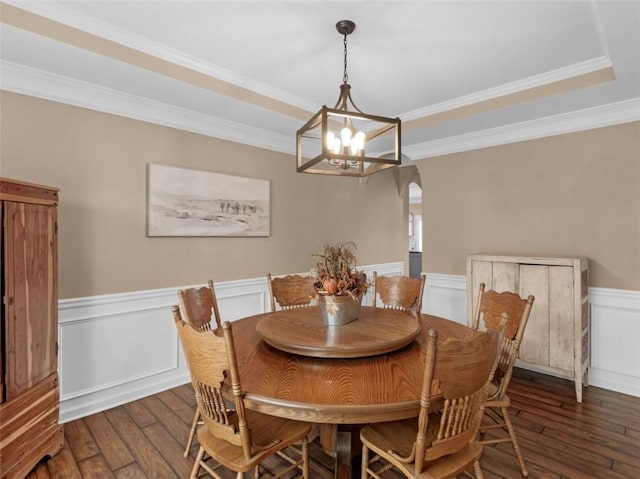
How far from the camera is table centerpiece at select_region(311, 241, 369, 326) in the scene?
6.63 ft

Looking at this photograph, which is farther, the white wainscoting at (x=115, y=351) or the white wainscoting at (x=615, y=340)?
the white wainscoting at (x=615, y=340)

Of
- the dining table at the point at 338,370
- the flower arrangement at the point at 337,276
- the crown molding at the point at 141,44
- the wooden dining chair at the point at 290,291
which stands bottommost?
the dining table at the point at 338,370

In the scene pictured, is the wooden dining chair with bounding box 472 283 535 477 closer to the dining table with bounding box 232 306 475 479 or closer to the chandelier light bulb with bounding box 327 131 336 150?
the dining table with bounding box 232 306 475 479

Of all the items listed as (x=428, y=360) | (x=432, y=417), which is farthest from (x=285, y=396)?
(x=432, y=417)

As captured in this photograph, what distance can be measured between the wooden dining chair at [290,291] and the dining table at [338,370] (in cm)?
66

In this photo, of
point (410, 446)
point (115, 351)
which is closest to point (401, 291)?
point (410, 446)

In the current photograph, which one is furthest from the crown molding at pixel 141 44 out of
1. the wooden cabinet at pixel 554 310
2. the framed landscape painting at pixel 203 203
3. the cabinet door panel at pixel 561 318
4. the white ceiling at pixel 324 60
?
the cabinet door panel at pixel 561 318

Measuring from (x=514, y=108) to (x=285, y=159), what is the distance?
2.33m

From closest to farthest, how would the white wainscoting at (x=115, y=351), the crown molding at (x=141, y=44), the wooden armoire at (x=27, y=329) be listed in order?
1. the wooden armoire at (x=27, y=329)
2. the crown molding at (x=141, y=44)
3. the white wainscoting at (x=115, y=351)

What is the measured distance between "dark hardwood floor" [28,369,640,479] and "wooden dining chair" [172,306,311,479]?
630 millimetres

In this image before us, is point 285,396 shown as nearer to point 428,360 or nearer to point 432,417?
point 428,360

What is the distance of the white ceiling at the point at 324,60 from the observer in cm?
202

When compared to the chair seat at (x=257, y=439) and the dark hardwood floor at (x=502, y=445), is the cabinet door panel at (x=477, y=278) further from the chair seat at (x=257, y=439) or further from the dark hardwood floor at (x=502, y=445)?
the chair seat at (x=257, y=439)

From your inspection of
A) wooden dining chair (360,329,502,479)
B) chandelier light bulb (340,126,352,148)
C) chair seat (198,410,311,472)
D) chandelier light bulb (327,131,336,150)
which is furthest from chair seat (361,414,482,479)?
chandelier light bulb (340,126,352,148)
